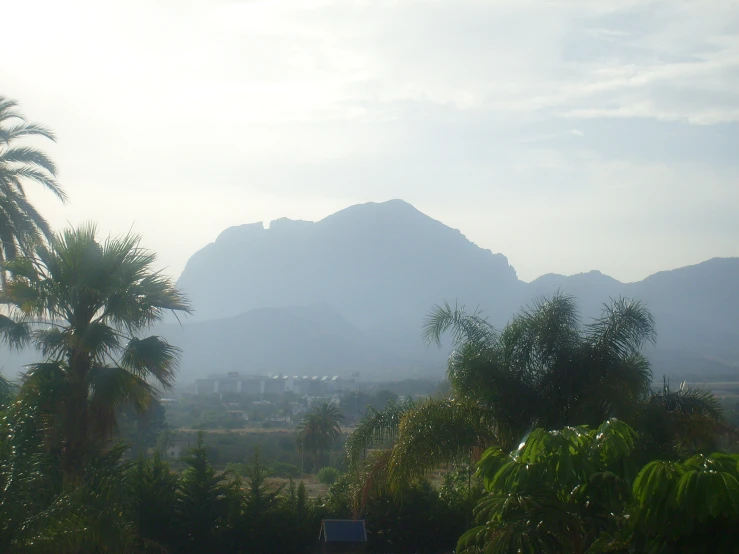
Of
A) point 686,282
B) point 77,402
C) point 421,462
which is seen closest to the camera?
point 77,402

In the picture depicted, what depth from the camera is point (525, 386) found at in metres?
12.7

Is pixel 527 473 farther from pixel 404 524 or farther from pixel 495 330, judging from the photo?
pixel 404 524

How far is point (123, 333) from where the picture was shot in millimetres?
11664

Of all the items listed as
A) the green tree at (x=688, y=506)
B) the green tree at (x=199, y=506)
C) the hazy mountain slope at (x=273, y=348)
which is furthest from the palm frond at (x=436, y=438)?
the hazy mountain slope at (x=273, y=348)

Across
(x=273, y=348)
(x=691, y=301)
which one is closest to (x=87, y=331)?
(x=691, y=301)

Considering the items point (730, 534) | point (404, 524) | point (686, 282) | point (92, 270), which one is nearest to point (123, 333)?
point (92, 270)

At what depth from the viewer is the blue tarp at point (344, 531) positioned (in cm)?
1222

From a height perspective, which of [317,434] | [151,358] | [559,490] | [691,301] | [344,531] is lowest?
[317,434]

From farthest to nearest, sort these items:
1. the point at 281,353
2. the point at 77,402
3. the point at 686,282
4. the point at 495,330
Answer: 1. the point at 281,353
2. the point at 686,282
3. the point at 495,330
4. the point at 77,402

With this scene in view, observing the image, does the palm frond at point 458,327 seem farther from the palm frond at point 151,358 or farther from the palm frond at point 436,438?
the palm frond at point 151,358

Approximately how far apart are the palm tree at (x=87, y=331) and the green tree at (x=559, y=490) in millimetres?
6310

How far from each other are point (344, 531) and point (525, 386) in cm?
388

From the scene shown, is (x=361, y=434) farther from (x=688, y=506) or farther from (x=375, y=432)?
(x=688, y=506)

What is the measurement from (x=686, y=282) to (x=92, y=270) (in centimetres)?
12620
